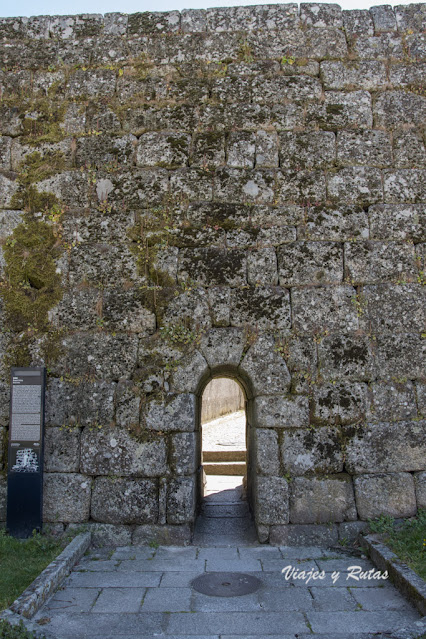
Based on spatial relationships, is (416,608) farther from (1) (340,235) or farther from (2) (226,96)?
(2) (226,96)

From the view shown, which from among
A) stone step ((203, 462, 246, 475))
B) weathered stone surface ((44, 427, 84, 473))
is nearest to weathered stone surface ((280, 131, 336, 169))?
weathered stone surface ((44, 427, 84, 473))

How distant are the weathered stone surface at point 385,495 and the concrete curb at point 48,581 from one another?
110 inches

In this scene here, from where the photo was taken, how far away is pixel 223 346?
5551 mm

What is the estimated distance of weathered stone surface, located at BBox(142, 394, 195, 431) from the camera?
544 cm

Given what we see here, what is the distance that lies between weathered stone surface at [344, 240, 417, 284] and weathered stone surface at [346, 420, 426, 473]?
158 cm

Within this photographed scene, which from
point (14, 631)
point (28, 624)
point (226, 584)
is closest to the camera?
point (14, 631)

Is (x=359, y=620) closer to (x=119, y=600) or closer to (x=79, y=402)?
(x=119, y=600)

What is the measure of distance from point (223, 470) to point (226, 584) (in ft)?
15.6

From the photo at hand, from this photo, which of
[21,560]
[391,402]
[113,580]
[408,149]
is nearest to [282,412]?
[391,402]

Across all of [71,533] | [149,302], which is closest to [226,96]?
[149,302]

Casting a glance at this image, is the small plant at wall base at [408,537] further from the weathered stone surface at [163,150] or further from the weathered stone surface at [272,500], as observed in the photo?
the weathered stone surface at [163,150]

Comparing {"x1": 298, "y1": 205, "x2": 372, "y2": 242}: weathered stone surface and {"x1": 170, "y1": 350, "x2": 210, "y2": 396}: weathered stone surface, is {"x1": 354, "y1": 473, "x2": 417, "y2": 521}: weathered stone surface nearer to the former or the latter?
{"x1": 170, "y1": 350, "x2": 210, "y2": 396}: weathered stone surface

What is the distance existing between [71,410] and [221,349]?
67.7 inches

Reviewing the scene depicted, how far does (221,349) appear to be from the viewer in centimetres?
554
